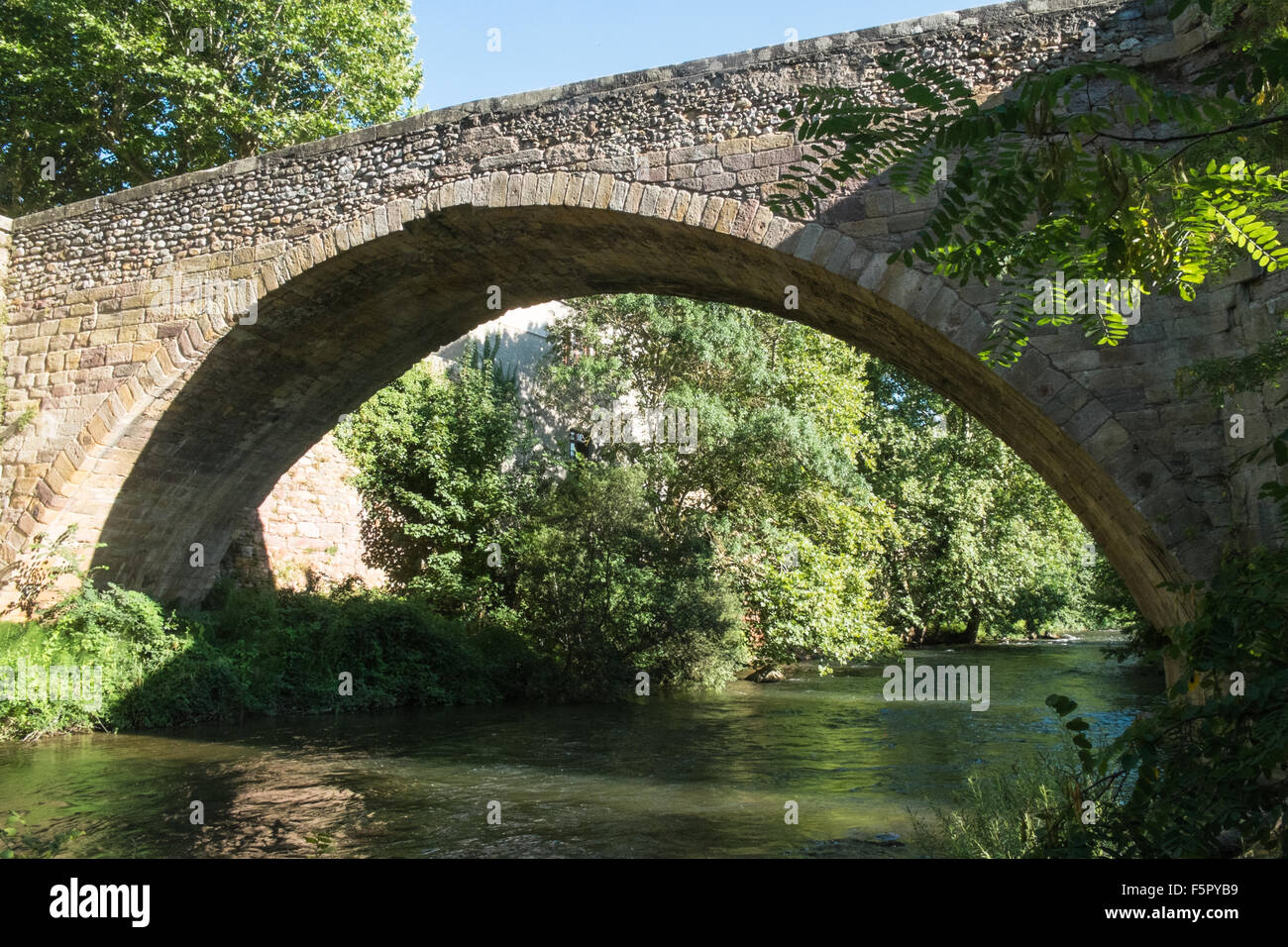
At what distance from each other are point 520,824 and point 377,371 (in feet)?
20.0

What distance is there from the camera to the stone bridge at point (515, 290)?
19.4 ft

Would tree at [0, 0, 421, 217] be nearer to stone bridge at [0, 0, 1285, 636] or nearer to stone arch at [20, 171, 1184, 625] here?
stone bridge at [0, 0, 1285, 636]

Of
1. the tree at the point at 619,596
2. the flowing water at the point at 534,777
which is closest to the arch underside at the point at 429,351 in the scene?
the flowing water at the point at 534,777

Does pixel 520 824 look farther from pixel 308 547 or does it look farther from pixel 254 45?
pixel 254 45

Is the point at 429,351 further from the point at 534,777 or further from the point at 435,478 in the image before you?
the point at 534,777

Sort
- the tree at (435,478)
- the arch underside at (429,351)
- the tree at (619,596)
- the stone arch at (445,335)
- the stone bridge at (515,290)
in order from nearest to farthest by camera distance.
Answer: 1. the stone bridge at (515,290)
2. the stone arch at (445,335)
3. the arch underside at (429,351)
4. the tree at (619,596)
5. the tree at (435,478)

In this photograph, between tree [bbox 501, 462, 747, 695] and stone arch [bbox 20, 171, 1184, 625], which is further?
tree [bbox 501, 462, 747, 695]

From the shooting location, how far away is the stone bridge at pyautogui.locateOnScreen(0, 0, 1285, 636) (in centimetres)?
592

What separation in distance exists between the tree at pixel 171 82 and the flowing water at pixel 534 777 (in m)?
10.5

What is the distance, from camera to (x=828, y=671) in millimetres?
15469

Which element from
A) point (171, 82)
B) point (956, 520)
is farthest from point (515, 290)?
point (956, 520)

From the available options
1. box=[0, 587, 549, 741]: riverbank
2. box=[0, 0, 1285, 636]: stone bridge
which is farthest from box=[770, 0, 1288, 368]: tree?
box=[0, 587, 549, 741]: riverbank

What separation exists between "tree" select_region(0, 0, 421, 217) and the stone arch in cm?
749

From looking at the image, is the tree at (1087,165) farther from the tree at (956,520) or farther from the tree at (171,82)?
the tree at (956,520)
